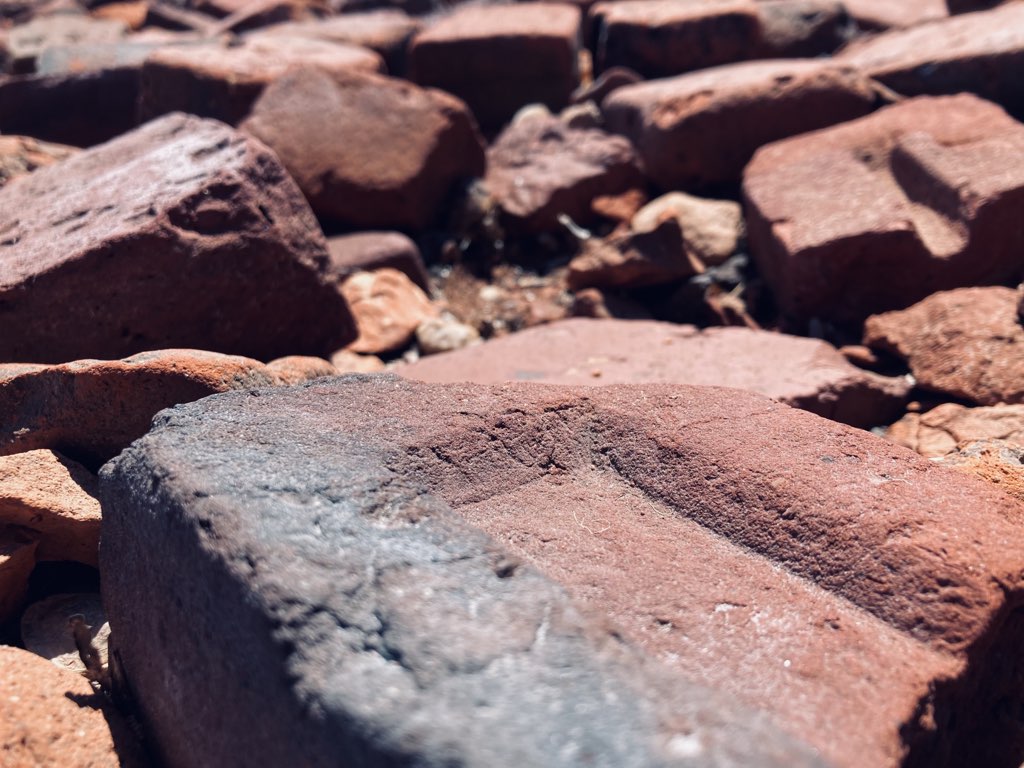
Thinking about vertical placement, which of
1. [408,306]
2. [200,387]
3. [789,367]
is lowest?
[408,306]

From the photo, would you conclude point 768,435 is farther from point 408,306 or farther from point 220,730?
point 408,306

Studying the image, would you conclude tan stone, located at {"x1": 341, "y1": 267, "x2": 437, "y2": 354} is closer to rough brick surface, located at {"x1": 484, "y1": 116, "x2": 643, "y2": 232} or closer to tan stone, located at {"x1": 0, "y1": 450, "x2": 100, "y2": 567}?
rough brick surface, located at {"x1": 484, "y1": 116, "x2": 643, "y2": 232}

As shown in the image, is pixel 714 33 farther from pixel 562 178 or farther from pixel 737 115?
pixel 562 178

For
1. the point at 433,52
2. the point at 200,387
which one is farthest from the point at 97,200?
the point at 433,52

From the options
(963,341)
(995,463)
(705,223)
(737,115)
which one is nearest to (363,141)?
(705,223)

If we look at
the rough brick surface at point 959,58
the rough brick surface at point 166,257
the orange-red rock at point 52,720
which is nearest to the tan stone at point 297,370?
the rough brick surface at point 166,257

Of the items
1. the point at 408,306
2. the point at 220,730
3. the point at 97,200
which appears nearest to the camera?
the point at 220,730

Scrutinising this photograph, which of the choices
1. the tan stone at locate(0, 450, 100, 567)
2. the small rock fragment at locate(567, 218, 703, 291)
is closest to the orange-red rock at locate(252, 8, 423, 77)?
the small rock fragment at locate(567, 218, 703, 291)
